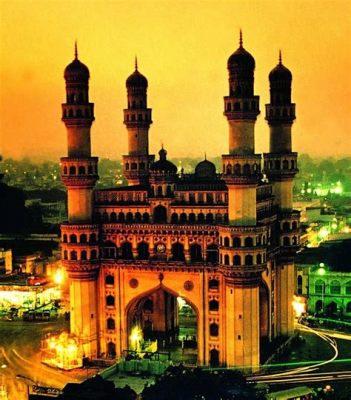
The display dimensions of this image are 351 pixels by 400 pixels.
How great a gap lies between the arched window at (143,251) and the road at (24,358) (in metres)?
7.64

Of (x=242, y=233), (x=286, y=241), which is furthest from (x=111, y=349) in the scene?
(x=286, y=241)

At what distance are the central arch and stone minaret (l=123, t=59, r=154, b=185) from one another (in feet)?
28.0

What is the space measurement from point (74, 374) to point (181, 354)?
660 cm

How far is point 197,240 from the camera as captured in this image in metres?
44.4

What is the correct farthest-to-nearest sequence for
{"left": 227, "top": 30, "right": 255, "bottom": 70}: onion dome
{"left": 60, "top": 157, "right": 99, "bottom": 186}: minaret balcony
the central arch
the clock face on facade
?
the central arch
{"left": 60, "top": 157, "right": 99, "bottom": 186}: minaret balcony
the clock face on facade
{"left": 227, "top": 30, "right": 255, "bottom": 70}: onion dome

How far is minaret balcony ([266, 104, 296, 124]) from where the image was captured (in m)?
49.3

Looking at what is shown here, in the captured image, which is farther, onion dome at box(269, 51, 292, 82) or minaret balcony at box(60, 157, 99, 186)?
onion dome at box(269, 51, 292, 82)

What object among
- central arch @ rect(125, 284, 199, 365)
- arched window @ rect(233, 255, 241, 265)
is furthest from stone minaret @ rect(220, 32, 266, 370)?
central arch @ rect(125, 284, 199, 365)

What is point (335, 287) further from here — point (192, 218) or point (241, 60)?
point (241, 60)

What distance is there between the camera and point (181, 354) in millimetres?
46719

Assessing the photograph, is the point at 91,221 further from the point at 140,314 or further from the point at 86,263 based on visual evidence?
the point at 140,314

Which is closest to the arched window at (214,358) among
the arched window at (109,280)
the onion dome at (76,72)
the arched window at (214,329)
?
the arched window at (214,329)

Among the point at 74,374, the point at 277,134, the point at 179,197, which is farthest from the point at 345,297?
the point at 74,374

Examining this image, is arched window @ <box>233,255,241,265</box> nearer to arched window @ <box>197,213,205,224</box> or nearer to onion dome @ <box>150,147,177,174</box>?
arched window @ <box>197,213,205,224</box>
